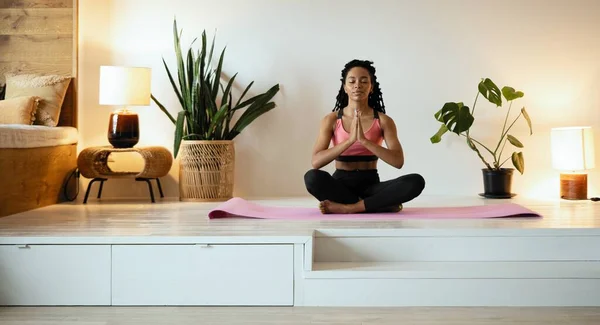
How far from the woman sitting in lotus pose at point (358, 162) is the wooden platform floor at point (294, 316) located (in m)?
1.01

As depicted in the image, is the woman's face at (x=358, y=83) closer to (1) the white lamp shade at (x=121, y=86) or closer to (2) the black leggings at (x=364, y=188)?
(2) the black leggings at (x=364, y=188)

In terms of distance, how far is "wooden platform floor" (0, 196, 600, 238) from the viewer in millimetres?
3627

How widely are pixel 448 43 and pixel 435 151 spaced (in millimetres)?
809

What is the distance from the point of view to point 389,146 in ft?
14.2

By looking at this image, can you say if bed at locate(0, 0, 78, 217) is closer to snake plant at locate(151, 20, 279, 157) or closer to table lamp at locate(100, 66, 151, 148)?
table lamp at locate(100, 66, 151, 148)

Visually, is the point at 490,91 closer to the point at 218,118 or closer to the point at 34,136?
the point at 218,118

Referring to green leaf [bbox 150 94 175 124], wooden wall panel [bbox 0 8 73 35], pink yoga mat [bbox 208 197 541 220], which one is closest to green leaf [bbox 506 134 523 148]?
pink yoga mat [bbox 208 197 541 220]

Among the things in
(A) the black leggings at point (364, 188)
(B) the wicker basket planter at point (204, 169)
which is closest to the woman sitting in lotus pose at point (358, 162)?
(A) the black leggings at point (364, 188)

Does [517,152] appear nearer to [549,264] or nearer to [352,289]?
[549,264]

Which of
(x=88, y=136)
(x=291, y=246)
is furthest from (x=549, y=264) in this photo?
(x=88, y=136)

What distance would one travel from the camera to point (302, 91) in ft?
18.7

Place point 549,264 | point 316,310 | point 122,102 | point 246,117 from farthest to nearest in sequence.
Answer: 1. point 246,117
2. point 122,102
3. point 549,264
4. point 316,310

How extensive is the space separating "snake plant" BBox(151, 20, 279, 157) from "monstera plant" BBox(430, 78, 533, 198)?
126 centimetres

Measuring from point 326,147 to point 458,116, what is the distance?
135 centimetres
